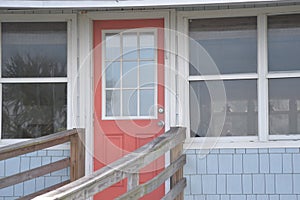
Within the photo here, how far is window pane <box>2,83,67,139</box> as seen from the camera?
175 inches

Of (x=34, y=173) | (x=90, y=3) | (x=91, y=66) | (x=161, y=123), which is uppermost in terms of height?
(x=90, y=3)

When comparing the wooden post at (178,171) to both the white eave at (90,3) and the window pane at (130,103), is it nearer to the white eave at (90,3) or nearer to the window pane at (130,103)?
the window pane at (130,103)

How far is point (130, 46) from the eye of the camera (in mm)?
4488

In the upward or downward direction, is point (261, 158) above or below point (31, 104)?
below

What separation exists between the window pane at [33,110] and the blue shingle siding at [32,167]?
0.23m

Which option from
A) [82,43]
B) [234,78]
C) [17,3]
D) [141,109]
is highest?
[17,3]

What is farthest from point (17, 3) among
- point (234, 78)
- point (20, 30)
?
point (234, 78)

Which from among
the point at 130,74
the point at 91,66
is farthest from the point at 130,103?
the point at 91,66

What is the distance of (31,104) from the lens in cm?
446

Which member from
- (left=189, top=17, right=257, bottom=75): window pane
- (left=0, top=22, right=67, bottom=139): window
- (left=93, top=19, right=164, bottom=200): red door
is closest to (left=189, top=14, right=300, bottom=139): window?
(left=189, top=17, right=257, bottom=75): window pane

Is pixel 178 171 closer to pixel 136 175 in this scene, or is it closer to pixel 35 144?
pixel 136 175

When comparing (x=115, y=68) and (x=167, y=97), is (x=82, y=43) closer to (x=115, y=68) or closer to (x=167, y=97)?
(x=115, y=68)

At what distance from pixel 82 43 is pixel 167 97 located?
1.06 meters

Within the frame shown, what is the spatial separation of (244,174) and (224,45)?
132cm
